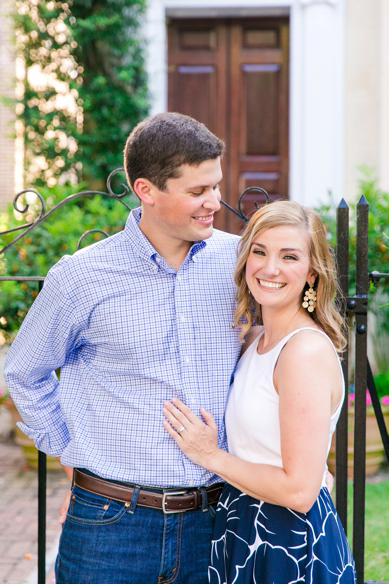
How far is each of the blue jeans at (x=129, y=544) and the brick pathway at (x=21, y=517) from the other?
180 centimetres

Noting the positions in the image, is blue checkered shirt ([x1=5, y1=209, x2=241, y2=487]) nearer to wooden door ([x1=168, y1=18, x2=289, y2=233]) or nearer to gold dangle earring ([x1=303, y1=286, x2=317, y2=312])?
gold dangle earring ([x1=303, y1=286, x2=317, y2=312])

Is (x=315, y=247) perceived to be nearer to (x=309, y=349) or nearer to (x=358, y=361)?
(x=309, y=349)

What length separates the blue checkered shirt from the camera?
208 centimetres

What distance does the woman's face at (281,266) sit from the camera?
201 cm

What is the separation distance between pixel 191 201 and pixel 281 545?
3.46 feet

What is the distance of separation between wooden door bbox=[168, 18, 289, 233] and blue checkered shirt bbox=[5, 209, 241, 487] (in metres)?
4.73

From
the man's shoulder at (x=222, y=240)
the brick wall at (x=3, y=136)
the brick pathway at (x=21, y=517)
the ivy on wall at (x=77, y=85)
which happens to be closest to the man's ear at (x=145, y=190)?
the man's shoulder at (x=222, y=240)

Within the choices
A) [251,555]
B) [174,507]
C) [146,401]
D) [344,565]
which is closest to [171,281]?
[146,401]

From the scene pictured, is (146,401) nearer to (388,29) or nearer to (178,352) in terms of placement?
(178,352)

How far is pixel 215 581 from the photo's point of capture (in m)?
2.09

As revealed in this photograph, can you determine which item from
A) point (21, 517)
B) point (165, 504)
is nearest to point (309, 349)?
point (165, 504)

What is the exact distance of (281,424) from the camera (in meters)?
1.86

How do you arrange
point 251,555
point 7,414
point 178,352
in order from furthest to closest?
point 7,414
point 178,352
point 251,555

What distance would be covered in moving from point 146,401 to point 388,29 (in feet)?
18.5
